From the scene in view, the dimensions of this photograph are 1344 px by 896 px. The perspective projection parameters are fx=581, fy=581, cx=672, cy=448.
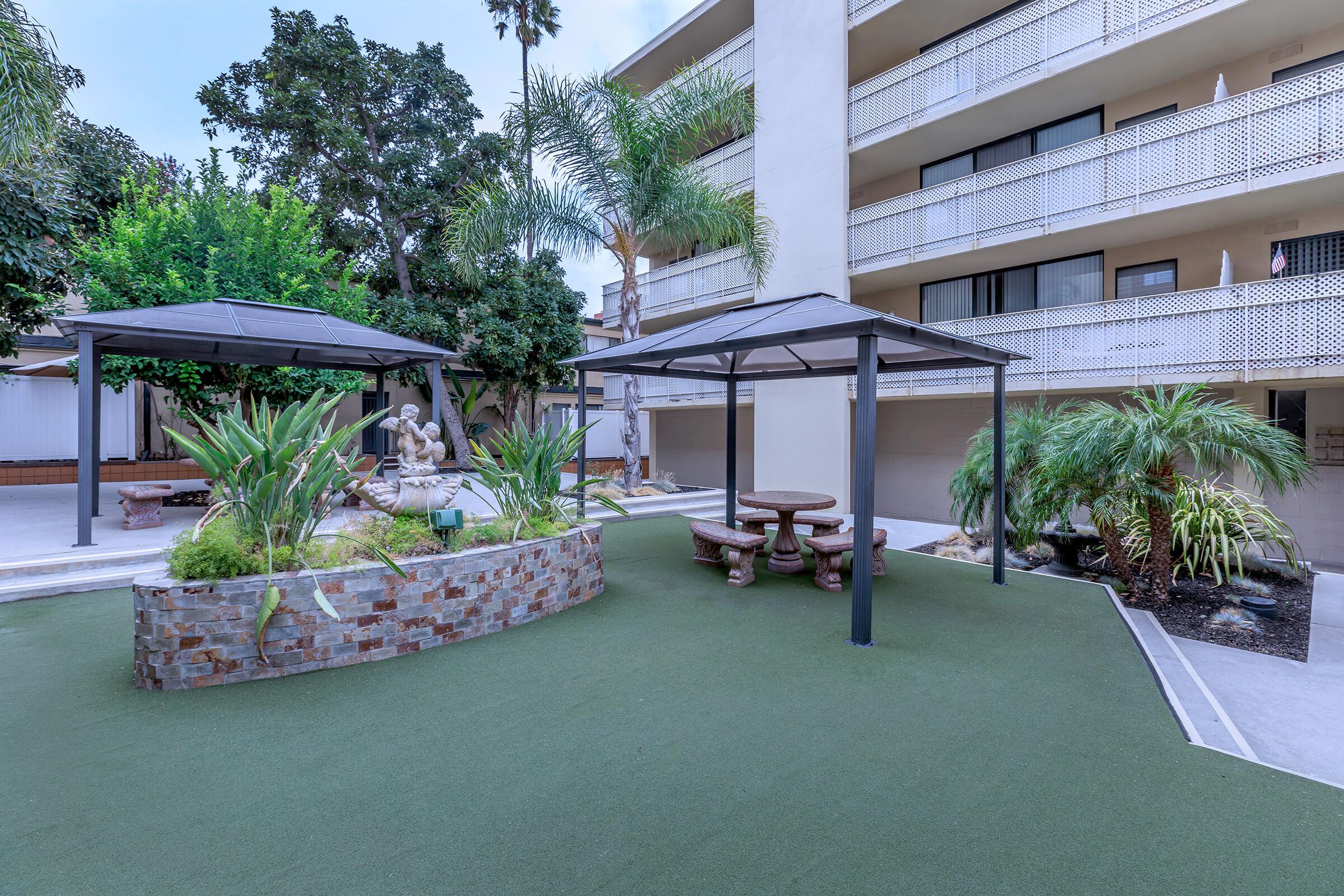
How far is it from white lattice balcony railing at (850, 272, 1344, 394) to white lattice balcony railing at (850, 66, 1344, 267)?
1.57 meters

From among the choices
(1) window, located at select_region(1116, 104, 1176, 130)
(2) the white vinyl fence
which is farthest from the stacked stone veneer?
(2) the white vinyl fence

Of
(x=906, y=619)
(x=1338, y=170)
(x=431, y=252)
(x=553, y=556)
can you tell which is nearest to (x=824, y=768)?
(x=906, y=619)

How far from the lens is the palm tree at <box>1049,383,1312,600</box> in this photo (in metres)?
5.86

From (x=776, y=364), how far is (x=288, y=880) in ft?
27.3

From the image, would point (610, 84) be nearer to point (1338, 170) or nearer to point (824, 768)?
point (1338, 170)

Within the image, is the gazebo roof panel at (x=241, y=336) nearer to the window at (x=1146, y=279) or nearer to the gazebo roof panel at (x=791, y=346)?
the gazebo roof panel at (x=791, y=346)

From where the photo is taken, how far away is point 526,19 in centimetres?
2295

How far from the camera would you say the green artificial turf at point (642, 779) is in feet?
7.36

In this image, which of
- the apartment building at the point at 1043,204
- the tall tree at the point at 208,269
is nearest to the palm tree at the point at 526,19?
the apartment building at the point at 1043,204

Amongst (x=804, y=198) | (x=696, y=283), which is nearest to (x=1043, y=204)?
(x=804, y=198)

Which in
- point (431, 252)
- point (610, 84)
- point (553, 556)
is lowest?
point (553, 556)

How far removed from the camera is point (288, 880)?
2.16 metres

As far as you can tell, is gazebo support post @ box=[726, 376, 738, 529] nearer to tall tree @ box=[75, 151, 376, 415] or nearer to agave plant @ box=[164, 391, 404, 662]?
agave plant @ box=[164, 391, 404, 662]

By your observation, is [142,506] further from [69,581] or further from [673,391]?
[673,391]
